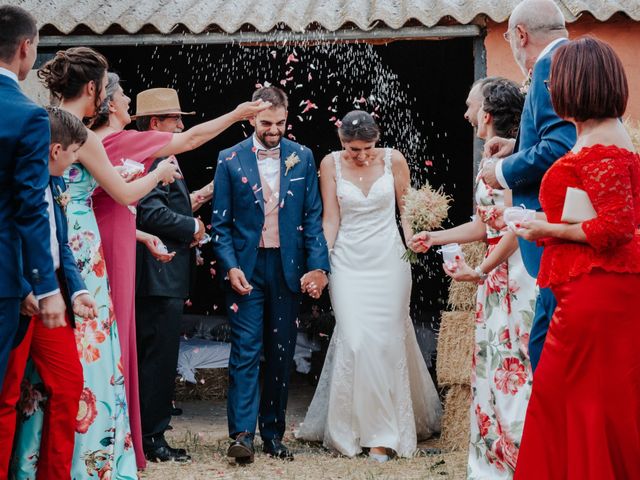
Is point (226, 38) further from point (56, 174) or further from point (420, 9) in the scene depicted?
point (56, 174)

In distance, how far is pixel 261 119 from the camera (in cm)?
680

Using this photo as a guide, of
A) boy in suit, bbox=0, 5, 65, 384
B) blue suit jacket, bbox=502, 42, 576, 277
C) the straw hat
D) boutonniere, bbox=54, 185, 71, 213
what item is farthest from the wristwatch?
the straw hat

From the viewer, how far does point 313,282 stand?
6.75 m

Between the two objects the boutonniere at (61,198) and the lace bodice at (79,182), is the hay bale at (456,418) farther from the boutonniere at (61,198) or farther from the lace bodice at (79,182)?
the boutonniere at (61,198)

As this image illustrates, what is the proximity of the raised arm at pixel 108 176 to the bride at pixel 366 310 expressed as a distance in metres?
2.00

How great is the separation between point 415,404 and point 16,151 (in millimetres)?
4149

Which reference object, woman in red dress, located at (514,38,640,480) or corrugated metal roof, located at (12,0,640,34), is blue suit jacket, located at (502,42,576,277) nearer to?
woman in red dress, located at (514,38,640,480)

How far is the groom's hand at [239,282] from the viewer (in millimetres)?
6566

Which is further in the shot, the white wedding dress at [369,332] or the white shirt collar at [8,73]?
the white wedding dress at [369,332]

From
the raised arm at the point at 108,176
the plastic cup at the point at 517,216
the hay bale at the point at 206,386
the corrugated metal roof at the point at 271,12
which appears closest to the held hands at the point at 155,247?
the raised arm at the point at 108,176

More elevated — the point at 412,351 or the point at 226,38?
the point at 226,38

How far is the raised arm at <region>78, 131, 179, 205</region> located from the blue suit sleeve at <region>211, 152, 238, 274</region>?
1331mm

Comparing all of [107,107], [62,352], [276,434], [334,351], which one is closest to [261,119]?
[107,107]

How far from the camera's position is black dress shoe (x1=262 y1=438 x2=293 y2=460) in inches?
263
